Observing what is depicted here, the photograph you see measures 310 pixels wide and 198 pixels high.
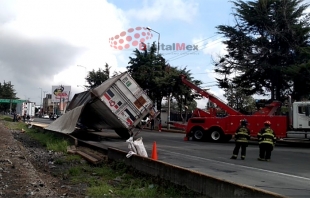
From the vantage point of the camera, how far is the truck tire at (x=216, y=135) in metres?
21.7

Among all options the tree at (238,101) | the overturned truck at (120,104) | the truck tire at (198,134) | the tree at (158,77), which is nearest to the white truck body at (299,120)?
the truck tire at (198,134)

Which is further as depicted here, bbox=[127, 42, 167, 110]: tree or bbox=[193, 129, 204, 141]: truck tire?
bbox=[127, 42, 167, 110]: tree

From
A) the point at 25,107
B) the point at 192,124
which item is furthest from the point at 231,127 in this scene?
the point at 25,107

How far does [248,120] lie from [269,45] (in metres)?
10.3

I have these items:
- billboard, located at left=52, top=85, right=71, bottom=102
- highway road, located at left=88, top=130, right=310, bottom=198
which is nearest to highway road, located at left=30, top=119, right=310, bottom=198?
highway road, located at left=88, top=130, right=310, bottom=198

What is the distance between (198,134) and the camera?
2250 centimetres

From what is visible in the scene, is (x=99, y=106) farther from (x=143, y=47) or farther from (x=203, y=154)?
(x=143, y=47)

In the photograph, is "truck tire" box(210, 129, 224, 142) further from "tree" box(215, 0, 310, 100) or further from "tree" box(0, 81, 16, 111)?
"tree" box(0, 81, 16, 111)

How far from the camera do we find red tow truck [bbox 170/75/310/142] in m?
19.3

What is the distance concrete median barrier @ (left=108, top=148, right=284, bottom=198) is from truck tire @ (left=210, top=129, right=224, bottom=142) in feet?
37.7

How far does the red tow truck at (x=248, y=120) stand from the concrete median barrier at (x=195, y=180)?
11.2 m

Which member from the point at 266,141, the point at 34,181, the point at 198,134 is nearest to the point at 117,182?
the point at 34,181

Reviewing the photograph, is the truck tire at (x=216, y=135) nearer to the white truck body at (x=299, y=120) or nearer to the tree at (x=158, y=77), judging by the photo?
the white truck body at (x=299, y=120)

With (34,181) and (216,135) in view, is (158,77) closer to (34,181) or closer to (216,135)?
(216,135)
